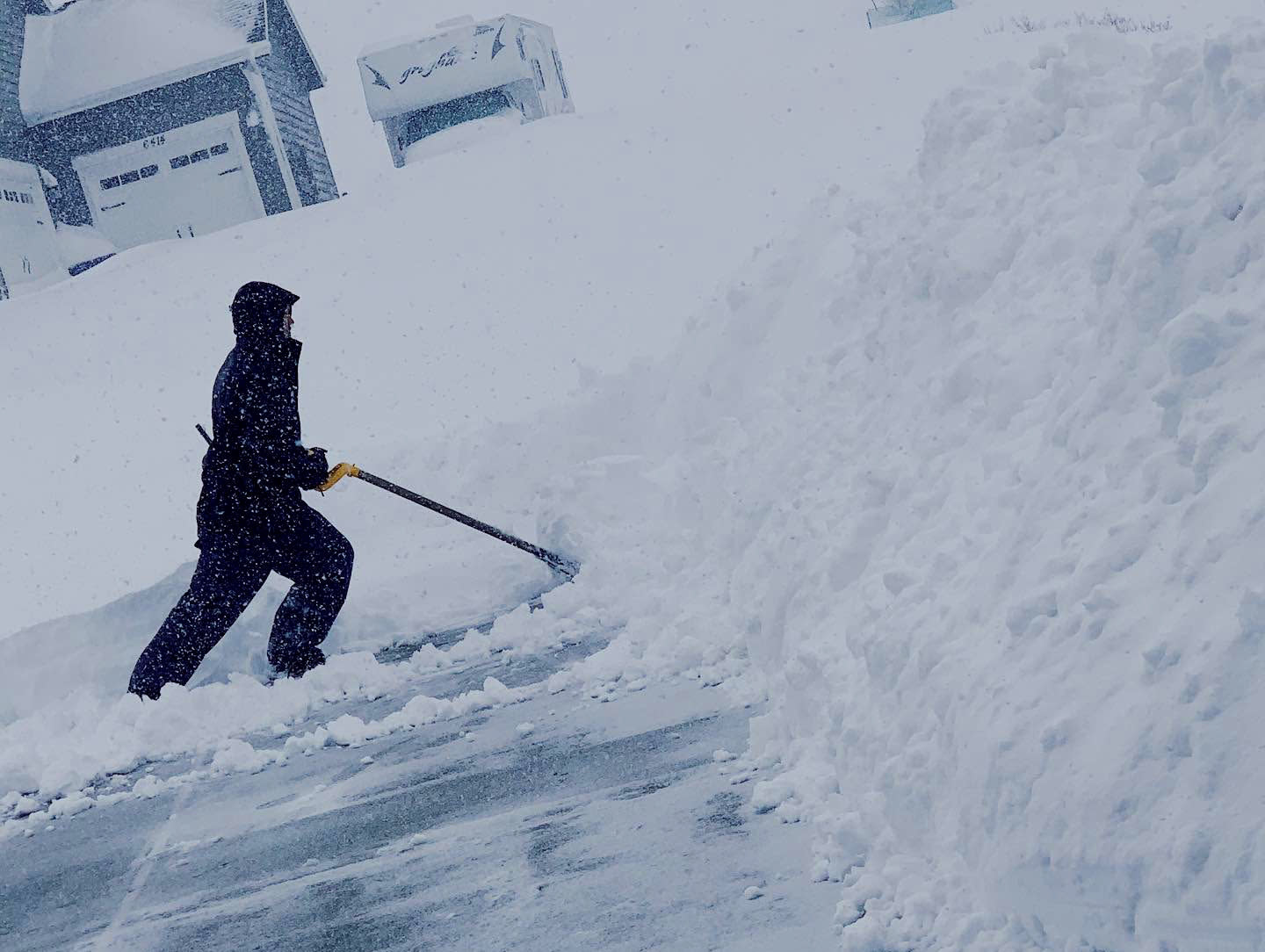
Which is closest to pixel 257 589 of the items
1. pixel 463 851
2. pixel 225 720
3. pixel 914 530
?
pixel 225 720

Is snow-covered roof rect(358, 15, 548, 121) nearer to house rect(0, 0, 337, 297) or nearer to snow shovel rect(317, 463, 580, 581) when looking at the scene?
house rect(0, 0, 337, 297)

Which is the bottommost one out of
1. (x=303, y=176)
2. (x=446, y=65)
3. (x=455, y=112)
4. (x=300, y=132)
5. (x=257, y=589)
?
(x=257, y=589)

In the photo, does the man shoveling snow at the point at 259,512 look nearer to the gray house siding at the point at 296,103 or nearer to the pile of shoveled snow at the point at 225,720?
the pile of shoveled snow at the point at 225,720

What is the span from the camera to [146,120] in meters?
23.5

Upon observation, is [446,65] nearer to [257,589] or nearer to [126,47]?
[126,47]

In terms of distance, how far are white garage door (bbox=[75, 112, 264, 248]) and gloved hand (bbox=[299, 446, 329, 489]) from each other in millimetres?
18643

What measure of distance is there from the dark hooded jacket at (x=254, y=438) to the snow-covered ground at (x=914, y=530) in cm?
80

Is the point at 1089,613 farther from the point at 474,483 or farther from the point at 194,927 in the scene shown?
the point at 474,483

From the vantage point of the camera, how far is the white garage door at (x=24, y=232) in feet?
72.2

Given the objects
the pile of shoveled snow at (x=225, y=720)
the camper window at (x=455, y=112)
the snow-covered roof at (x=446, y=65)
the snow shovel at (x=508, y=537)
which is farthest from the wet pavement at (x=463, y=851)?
the camper window at (x=455, y=112)

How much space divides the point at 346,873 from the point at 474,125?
22855 mm

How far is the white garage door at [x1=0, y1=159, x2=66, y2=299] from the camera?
22.0 m

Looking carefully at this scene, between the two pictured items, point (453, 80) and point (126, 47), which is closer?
point (126, 47)

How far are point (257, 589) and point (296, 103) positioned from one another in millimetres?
21551
